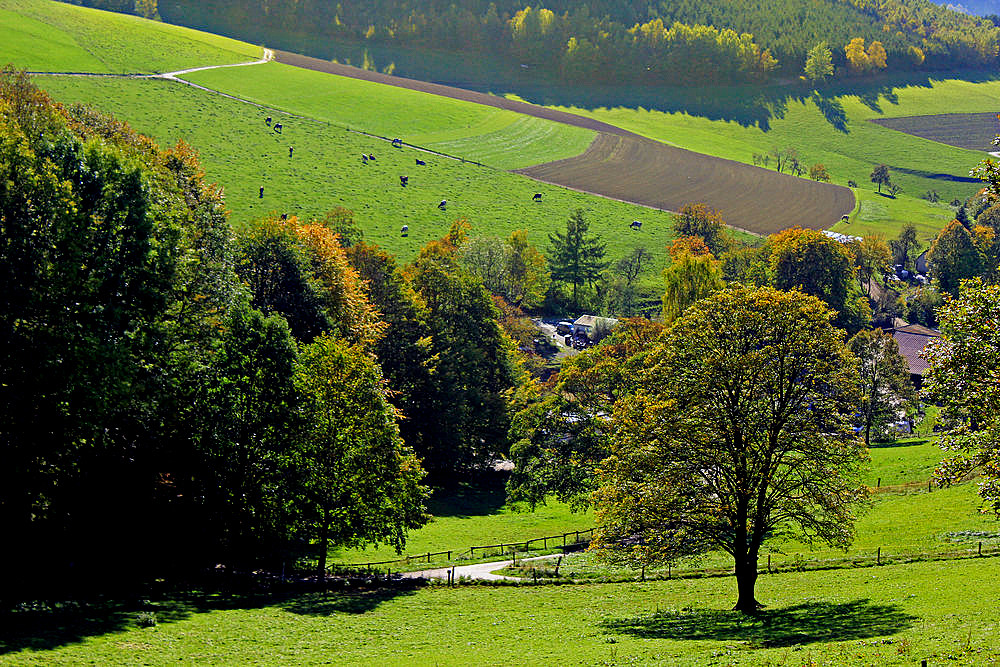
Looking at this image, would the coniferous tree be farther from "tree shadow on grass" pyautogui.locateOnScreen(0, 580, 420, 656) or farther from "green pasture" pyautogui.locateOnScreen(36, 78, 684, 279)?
"tree shadow on grass" pyautogui.locateOnScreen(0, 580, 420, 656)

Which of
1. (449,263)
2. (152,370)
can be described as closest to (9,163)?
(152,370)

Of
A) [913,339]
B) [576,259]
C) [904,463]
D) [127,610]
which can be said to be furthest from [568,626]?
[913,339]

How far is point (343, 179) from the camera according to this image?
160 meters

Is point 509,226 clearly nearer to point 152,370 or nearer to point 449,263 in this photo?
point 449,263

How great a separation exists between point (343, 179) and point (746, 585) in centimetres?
13257

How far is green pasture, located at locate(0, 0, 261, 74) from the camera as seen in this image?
159 m

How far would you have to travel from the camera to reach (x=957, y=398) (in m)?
28.3

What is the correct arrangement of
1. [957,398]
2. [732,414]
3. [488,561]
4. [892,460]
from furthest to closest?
[892,460] → [488,561] → [732,414] → [957,398]

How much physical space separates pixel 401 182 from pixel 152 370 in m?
124

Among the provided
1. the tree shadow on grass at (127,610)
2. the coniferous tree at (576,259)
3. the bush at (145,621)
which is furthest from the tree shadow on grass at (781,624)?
the coniferous tree at (576,259)

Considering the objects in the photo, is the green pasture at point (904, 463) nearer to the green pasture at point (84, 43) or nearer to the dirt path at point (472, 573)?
the dirt path at point (472, 573)

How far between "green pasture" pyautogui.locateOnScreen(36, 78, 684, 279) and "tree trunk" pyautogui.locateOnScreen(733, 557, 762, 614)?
352 feet

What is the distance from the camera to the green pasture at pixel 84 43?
159125mm

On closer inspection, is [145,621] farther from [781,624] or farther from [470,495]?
[470,495]
